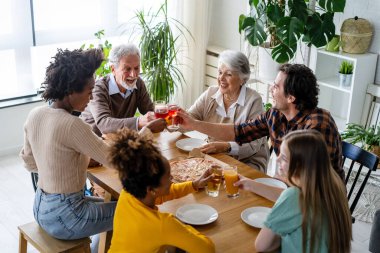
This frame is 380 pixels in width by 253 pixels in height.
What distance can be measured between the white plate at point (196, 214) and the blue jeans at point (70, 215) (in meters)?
0.47

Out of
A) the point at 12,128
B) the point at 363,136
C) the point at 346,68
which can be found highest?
the point at 346,68

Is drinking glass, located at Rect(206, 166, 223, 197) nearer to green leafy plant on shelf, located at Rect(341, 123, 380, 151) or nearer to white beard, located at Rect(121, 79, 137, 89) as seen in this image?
white beard, located at Rect(121, 79, 137, 89)

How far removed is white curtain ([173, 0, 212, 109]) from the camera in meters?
5.04

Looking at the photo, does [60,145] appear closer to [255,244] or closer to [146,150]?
[146,150]

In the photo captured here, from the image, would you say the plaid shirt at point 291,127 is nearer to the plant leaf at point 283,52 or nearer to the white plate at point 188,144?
the white plate at point 188,144

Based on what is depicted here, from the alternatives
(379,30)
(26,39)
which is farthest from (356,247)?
(26,39)

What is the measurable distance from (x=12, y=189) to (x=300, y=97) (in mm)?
2470

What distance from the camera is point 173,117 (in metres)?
2.94

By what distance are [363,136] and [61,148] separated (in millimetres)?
2459

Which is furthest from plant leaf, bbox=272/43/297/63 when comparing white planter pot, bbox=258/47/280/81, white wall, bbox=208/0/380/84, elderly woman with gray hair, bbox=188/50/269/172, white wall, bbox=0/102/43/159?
white wall, bbox=0/102/43/159

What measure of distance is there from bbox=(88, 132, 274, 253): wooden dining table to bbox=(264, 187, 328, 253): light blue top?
16cm

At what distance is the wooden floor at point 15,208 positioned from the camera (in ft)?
10.9

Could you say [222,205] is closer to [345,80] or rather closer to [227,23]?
[345,80]

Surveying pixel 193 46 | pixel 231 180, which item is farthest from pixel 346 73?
pixel 231 180
